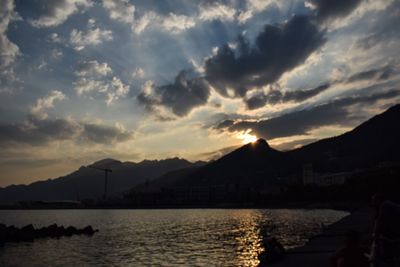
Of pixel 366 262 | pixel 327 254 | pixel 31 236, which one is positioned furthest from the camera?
pixel 31 236

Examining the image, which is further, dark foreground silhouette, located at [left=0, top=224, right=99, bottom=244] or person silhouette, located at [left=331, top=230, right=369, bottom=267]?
dark foreground silhouette, located at [left=0, top=224, right=99, bottom=244]

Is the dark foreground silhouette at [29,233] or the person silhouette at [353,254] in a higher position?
the person silhouette at [353,254]

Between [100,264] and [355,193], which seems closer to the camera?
[100,264]

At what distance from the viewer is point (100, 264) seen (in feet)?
127

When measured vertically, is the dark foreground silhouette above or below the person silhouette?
below

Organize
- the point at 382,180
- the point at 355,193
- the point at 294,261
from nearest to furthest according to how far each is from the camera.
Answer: the point at 294,261 < the point at 382,180 < the point at 355,193

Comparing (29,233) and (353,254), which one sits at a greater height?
(353,254)

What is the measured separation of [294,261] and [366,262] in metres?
11.4

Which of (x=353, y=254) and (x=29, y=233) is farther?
(x=29, y=233)

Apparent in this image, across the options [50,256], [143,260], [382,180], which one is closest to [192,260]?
[143,260]

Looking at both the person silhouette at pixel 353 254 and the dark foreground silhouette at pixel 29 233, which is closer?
the person silhouette at pixel 353 254

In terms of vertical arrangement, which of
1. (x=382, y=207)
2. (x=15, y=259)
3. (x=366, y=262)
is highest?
(x=382, y=207)

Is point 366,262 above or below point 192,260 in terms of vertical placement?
above

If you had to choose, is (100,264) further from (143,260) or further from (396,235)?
(396,235)
